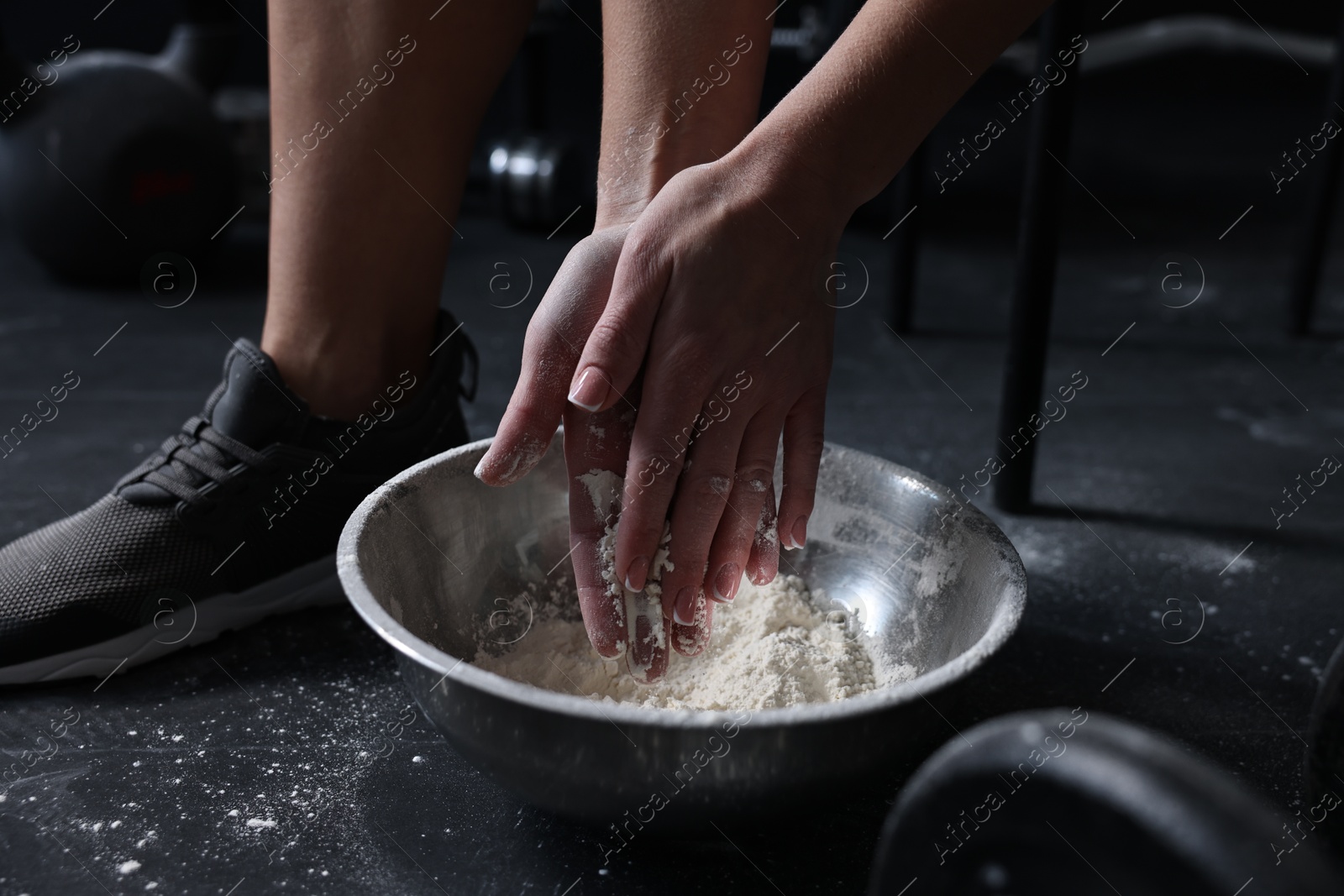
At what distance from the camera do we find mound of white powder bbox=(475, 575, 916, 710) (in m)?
0.69

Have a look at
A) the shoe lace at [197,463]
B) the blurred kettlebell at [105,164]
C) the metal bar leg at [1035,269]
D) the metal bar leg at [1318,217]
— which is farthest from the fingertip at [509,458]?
the blurred kettlebell at [105,164]

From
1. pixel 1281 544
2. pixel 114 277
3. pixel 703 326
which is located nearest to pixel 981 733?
pixel 703 326

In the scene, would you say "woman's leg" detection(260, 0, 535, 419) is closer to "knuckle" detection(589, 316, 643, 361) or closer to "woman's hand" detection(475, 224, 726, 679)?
"woman's hand" detection(475, 224, 726, 679)

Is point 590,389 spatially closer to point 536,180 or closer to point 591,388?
point 591,388

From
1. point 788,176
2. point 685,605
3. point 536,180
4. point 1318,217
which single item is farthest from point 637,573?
point 536,180

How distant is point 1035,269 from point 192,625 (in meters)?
0.84

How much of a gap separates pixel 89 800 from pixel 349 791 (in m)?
0.16

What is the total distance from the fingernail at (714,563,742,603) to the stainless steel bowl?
134 mm

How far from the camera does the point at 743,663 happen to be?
721mm

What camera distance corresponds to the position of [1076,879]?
1.16 ft

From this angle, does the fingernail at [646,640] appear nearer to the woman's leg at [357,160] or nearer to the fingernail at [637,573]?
the fingernail at [637,573]

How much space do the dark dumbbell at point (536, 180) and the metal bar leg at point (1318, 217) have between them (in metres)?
1.35

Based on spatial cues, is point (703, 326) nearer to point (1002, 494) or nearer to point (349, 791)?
point (349, 791)

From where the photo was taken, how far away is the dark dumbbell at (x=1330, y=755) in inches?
20.2
